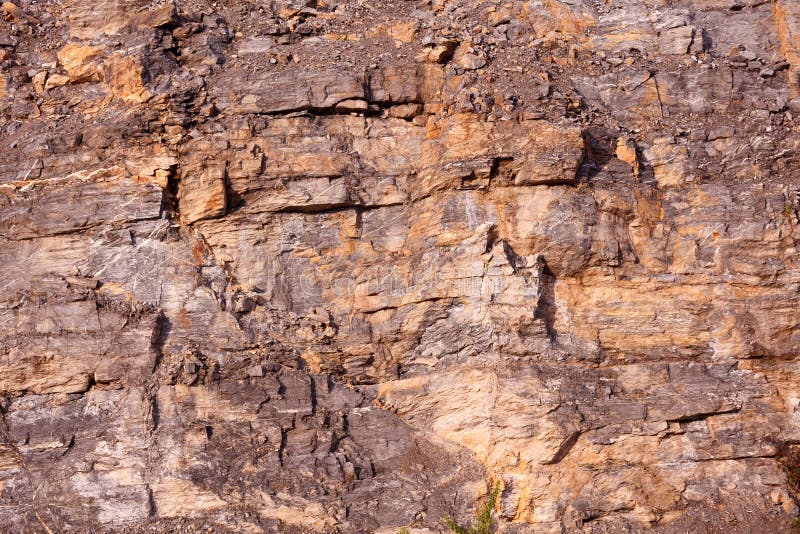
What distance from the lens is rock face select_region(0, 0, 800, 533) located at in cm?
1183

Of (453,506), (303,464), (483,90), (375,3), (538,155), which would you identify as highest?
(375,3)

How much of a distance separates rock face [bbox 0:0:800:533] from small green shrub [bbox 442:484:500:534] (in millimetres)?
212

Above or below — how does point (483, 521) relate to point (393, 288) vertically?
below

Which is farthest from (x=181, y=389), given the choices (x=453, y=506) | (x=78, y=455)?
(x=453, y=506)

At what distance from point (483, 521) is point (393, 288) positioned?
373 cm

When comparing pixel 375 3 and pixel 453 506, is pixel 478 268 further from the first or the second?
pixel 375 3

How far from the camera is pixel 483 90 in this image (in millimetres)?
13375

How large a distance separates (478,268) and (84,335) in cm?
572

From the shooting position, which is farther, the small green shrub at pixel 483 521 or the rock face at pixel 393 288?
the rock face at pixel 393 288

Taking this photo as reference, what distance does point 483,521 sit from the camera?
10.7 meters

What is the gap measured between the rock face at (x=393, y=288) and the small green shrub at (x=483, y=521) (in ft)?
0.70

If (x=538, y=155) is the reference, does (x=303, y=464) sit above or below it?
below

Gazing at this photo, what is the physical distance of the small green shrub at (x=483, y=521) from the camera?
10.7m

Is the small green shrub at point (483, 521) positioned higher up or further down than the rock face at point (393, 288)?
further down
